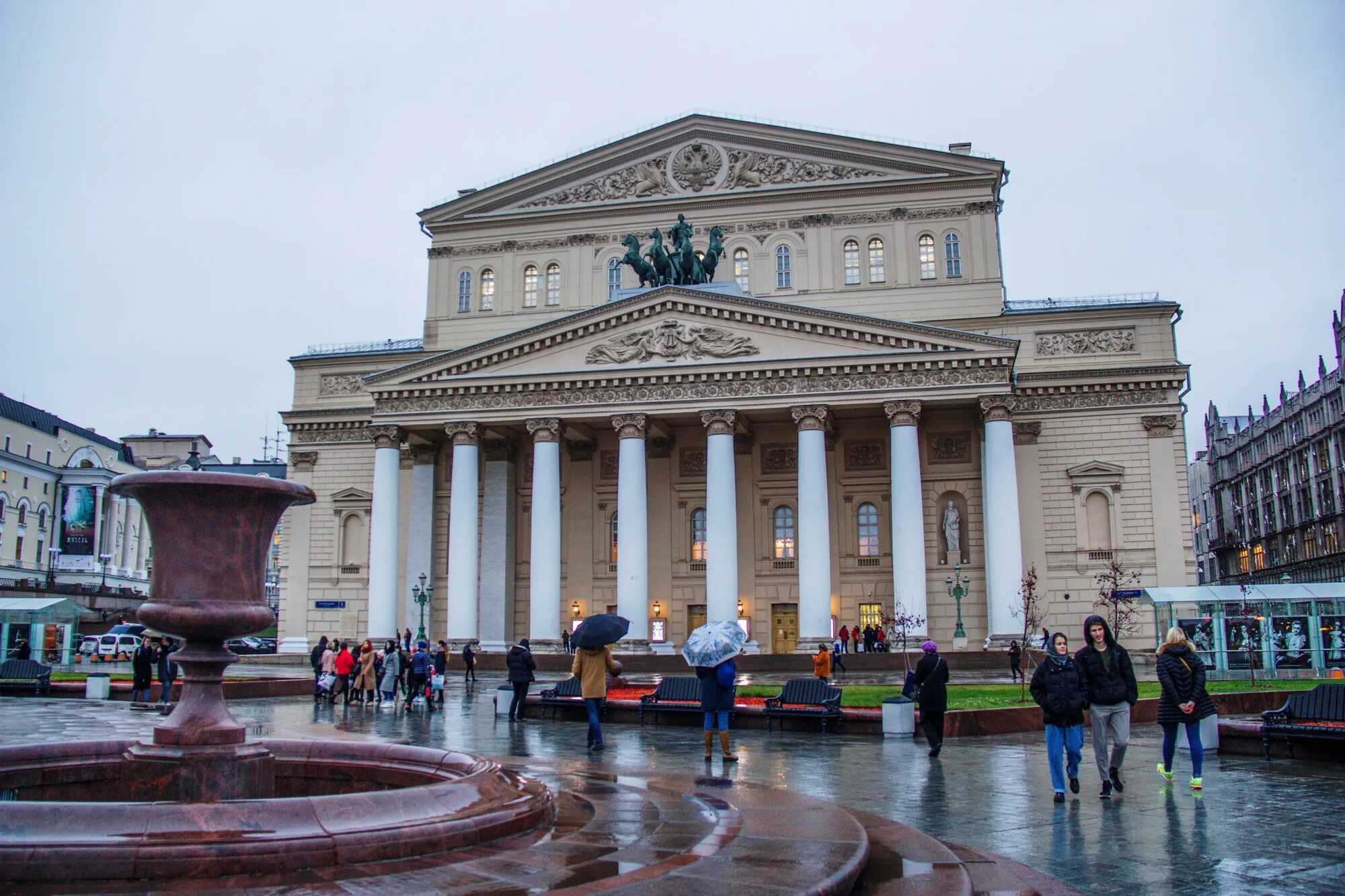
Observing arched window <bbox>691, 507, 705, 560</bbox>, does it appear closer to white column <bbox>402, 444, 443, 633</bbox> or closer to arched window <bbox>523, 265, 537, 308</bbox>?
white column <bbox>402, 444, 443, 633</bbox>

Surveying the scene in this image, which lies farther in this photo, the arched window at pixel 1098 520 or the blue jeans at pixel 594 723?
the arched window at pixel 1098 520

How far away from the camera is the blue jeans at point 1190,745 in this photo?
11688mm

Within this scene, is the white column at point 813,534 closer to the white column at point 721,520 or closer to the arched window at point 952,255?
the white column at point 721,520

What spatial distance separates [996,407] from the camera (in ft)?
136

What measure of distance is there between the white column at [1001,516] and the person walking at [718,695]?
2869 centimetres

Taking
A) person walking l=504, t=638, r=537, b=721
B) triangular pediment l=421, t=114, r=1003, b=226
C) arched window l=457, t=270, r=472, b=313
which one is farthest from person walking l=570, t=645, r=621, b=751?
arched window l=457, t=270, r=472, b=313

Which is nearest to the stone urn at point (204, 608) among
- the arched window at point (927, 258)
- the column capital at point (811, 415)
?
the column capital at point (811, 415)

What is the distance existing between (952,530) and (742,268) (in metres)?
15.5

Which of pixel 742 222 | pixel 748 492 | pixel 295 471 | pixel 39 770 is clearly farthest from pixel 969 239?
pixel 39 770

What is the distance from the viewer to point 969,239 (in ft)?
163

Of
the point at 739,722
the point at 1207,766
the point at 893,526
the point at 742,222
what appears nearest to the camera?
the point at 1207,766

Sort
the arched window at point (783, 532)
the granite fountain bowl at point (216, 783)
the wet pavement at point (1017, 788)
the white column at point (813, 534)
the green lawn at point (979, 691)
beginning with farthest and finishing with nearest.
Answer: the arched window at point (783, 532), the white column at point (813, 534), the green lawn at point (979, 691), the wet pavement at point (1017, 788), the granite fountain bowl at point (216, 783)

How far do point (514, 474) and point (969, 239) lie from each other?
22.7 meters

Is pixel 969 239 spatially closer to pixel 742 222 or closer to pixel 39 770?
pixel 742 222
